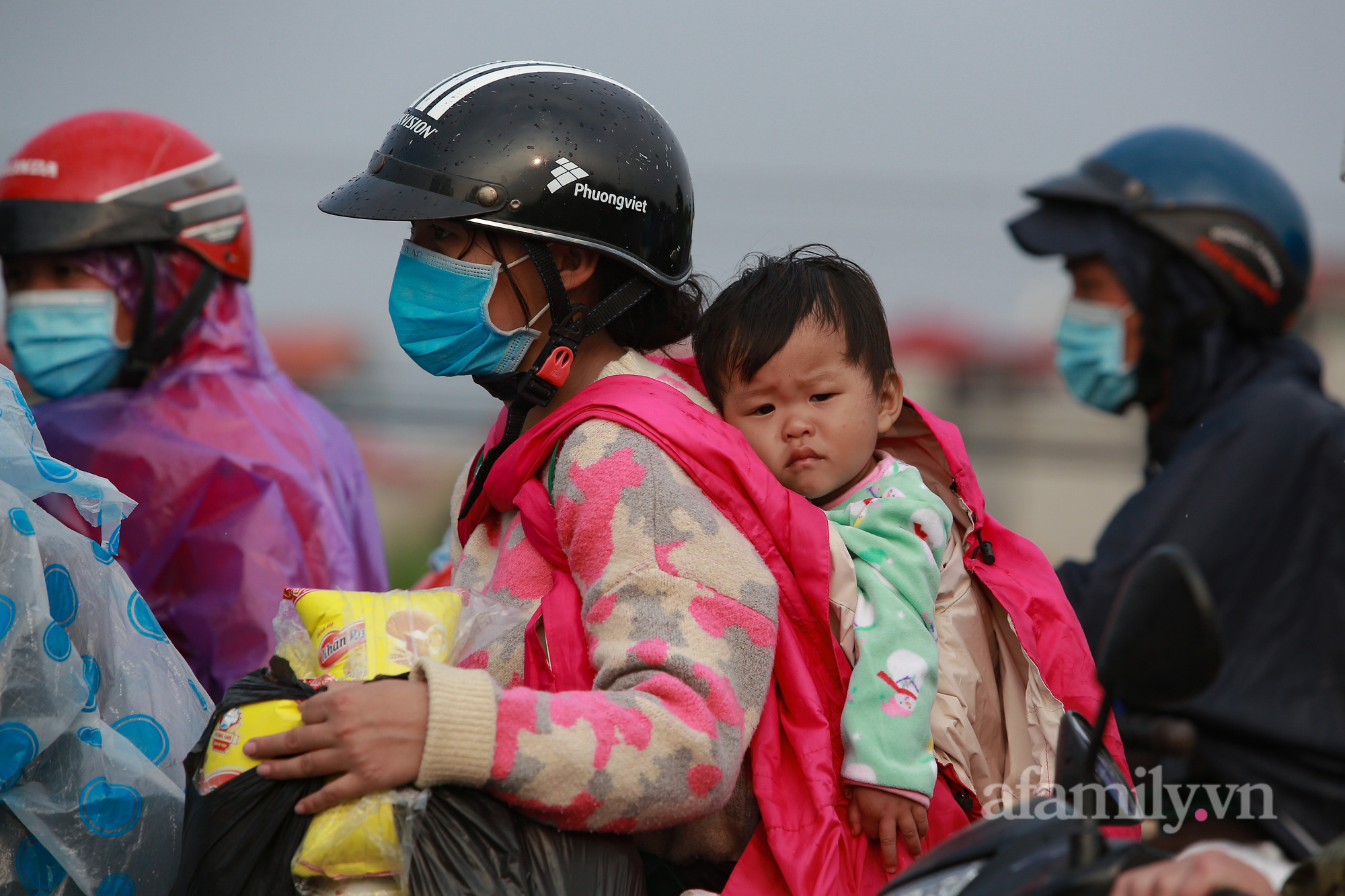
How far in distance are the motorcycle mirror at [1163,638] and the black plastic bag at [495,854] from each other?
94 cm

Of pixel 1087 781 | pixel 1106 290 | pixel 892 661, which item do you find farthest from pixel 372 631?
pixel 1106 290

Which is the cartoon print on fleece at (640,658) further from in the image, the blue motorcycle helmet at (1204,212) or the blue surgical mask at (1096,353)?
the blue motorcycle helmet at (1204,212)

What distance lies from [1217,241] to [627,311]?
10.3ft

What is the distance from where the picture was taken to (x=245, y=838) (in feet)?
7.01

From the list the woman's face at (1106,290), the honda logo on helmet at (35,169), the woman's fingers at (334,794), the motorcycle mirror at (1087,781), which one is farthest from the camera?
the woman's face at (1106,290)

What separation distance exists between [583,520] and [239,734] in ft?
2.27

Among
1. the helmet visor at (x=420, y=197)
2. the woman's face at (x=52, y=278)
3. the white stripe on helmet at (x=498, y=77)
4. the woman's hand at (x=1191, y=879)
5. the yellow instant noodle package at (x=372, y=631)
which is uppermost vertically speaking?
the white stripe on helmet at (x=498, y=77)

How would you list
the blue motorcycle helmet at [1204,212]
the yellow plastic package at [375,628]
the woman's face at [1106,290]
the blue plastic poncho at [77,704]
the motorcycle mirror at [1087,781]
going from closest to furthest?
1. the motorcycle mirror at [1087,781]
2. the yellow plastic package at [375,628]
3. the blue plastic poncho at [77,704]
4. the blue motorcycle helmet at [1204,212]
5. the woman's face at [1106,290]

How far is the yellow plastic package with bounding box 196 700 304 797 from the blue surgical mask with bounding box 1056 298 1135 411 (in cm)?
383

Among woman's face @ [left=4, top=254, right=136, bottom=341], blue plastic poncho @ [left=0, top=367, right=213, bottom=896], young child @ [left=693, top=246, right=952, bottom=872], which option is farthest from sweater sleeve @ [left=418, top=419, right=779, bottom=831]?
woman's face @ [left=4, top=254, right=136, bottom=341]

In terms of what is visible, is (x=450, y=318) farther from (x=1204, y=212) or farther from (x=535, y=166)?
(x=1204, y=212)

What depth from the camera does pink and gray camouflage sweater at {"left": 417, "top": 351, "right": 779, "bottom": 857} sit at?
2.08 m

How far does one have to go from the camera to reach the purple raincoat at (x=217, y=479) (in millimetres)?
3885

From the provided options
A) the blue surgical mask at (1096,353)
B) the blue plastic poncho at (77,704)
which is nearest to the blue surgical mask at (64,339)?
the blue plastic poncho at (77,704)
